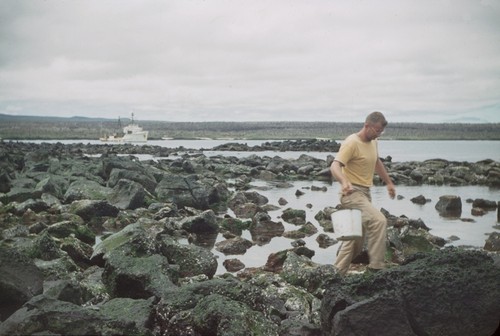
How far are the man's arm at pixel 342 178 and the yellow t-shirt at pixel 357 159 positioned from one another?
7 centimetres

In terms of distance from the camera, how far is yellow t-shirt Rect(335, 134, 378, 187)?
6.62 metres

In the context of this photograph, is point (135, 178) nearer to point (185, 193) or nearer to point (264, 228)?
point (185, 193)

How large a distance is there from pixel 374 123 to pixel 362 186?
2.89 ft

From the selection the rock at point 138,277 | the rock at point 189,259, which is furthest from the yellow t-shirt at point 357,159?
the rock at point 189,259

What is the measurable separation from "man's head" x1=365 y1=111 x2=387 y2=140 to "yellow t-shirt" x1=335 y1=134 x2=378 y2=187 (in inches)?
7.8

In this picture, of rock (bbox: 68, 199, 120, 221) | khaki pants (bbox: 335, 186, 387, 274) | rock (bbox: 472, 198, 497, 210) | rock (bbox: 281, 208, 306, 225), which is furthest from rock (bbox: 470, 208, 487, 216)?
rock (bbox: 68, 199, 120, 221)

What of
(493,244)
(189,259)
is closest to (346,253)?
(189,259)

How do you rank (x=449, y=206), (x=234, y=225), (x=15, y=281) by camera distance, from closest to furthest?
1. (x=15, y=281)
2. (x=234, y=225)
3. (x=449, y=206)

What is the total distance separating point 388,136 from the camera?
271 feet

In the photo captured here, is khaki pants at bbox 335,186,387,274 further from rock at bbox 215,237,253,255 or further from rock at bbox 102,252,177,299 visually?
rock at bbox 215,237,253,255

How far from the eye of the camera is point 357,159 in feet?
22.1

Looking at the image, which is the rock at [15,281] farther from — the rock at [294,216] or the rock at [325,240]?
the rock at [294,216]

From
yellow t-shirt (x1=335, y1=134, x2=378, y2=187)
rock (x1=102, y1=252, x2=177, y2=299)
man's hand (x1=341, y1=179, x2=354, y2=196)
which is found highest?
yellow t-shirt (x1=335, y1=134, x2=378, y2=187)

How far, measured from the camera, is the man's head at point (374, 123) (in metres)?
6.50
